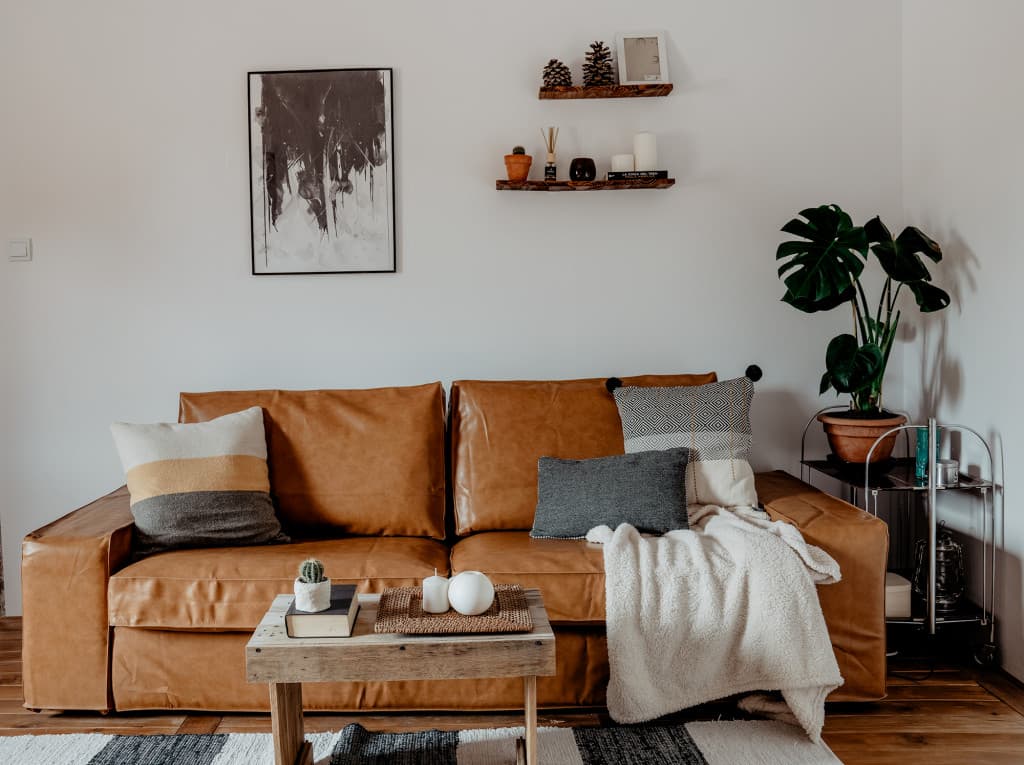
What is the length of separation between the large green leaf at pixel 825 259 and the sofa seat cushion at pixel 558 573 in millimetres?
1134

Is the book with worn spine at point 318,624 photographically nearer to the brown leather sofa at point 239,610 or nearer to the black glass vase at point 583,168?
the brown leather sofa at point 239,610

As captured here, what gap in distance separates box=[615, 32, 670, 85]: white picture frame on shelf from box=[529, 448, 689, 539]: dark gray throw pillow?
139cm

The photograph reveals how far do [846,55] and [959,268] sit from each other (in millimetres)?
944

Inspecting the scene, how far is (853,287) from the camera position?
3039 millimetres

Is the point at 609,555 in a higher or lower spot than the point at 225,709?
higher

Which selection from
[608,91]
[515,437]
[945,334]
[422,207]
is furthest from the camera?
[422,207]

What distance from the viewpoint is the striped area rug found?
2.26 meters

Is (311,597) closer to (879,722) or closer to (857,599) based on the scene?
(857,599)

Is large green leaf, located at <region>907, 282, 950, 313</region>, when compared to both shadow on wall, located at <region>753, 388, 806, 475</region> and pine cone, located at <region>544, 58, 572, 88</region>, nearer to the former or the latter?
shadow on wall, located at <region>753, 388, 806, 475</region>

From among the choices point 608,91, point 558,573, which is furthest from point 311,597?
point 608,91

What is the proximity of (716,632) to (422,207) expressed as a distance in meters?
1.88

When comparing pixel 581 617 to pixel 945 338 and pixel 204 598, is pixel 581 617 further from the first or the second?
pixel 945 338

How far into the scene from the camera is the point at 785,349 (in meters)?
3.45

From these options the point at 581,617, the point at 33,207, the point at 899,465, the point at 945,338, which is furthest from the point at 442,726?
the point at 33,207
